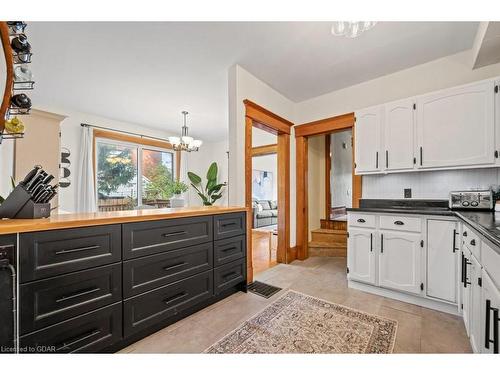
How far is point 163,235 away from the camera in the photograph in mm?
1715

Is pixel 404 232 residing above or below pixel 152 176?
below

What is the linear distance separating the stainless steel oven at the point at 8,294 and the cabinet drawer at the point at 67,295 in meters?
0.03

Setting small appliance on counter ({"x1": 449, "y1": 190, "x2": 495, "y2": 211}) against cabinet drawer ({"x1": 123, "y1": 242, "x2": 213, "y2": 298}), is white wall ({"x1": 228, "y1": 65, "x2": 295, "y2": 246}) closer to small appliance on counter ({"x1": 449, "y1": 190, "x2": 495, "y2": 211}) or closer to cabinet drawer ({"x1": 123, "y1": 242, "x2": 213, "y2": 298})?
cabinet drawer ({"x1": 123, "y1": 242, "x2": 213, "y2": 298})

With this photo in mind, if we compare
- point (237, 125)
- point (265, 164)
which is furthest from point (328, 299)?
point (265, 164)

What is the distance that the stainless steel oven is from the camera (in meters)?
1.03

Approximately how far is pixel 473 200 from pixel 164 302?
2.96m

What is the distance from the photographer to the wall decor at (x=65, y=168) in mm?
4129

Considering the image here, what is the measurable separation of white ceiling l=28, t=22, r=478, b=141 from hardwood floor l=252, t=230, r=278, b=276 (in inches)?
107

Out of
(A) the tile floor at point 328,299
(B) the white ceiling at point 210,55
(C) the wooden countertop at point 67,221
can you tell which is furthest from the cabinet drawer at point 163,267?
(B) the white ceiling at point 210,55

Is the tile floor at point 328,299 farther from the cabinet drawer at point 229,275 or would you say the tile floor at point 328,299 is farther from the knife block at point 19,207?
the knife block at point 19,207

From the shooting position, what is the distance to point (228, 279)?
2.28 m
